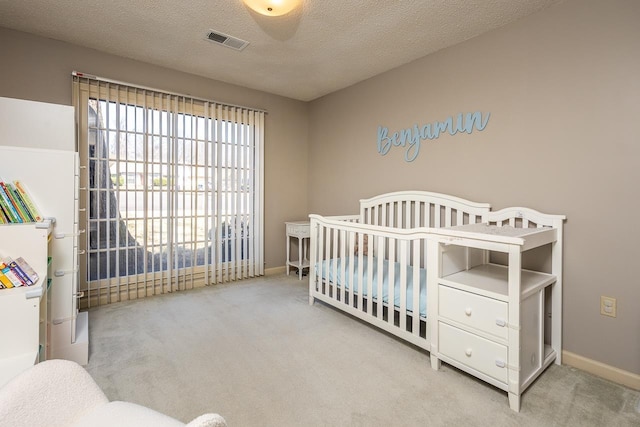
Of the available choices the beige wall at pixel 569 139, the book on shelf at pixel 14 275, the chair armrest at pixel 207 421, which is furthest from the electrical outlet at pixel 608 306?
the book on shelf at pixel 14 275

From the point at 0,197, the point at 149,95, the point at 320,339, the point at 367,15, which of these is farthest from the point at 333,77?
the point at 0,197

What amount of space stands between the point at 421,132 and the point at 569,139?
114cm

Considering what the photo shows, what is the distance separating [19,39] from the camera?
2.54 meters

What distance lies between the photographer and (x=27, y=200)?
1756mm

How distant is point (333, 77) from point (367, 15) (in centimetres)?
119

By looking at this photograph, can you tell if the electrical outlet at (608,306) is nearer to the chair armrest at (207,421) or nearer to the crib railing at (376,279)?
the crib railing at (376,279)

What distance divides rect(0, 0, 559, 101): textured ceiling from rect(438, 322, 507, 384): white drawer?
6.88 feet

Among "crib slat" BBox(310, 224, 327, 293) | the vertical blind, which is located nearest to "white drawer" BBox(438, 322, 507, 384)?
"crib slat" BBox(310, 224, 327, 293)

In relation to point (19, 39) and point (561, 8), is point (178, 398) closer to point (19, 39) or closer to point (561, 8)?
point (19, 39)

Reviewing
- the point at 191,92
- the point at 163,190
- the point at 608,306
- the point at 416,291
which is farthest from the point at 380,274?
the point at 191,92

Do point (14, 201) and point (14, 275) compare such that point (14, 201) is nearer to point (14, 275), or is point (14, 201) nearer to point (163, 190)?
point (14, 275)

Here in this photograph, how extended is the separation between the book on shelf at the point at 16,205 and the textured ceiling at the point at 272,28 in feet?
4.46

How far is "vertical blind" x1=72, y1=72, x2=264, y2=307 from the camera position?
9.48 feet

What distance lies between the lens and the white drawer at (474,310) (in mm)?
1617
